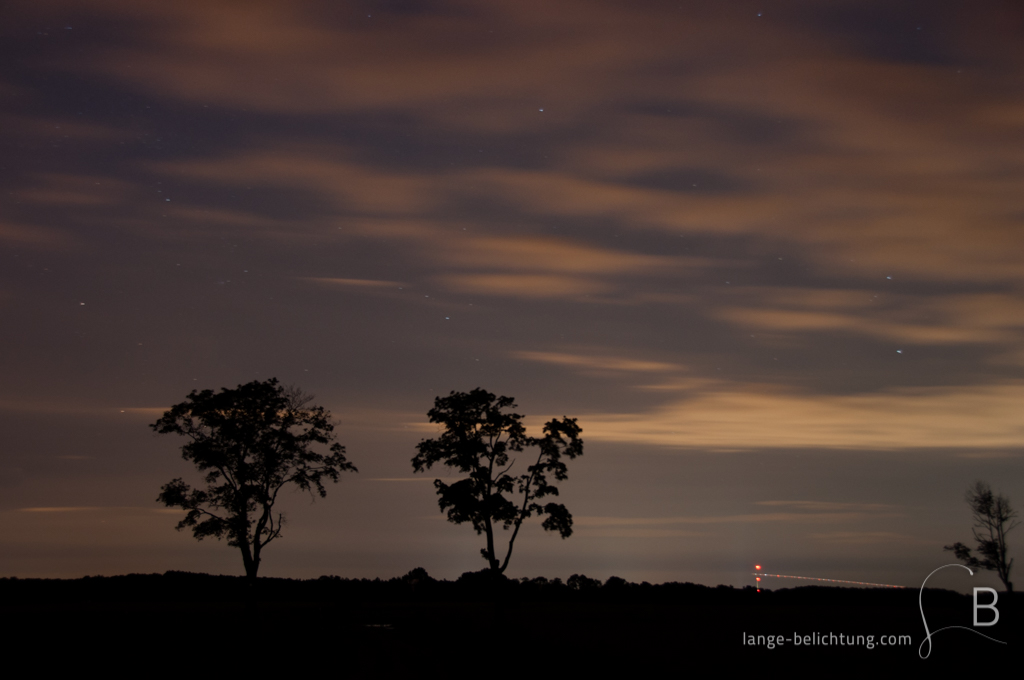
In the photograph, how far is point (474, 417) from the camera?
55281mm

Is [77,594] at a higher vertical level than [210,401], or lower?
lower

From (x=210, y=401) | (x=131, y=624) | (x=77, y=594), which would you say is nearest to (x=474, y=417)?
(x=210, y=401)

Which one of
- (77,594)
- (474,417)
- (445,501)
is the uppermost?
(474,417)

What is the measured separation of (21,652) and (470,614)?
36.0m

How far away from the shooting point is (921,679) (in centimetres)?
2677

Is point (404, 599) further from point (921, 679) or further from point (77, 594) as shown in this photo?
point (921, 679)

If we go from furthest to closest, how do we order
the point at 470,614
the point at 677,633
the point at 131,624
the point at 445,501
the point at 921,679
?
the point at 470,614
the point at 445,501
the point at 677,633
the point at 131,624
the point at 921,679

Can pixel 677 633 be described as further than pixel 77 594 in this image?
No

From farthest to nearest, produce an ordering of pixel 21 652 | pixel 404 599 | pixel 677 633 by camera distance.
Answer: pixel 404 599 < pixel 677 633 < pixel 21 652

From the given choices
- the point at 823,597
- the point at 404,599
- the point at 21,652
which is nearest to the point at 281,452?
the point at 21,652

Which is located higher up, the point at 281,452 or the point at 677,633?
the point at 281,452

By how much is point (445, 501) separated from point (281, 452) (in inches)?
469

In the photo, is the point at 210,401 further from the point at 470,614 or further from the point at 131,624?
the point at 470,614

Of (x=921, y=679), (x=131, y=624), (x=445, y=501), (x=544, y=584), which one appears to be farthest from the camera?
(x=544, y=584)
